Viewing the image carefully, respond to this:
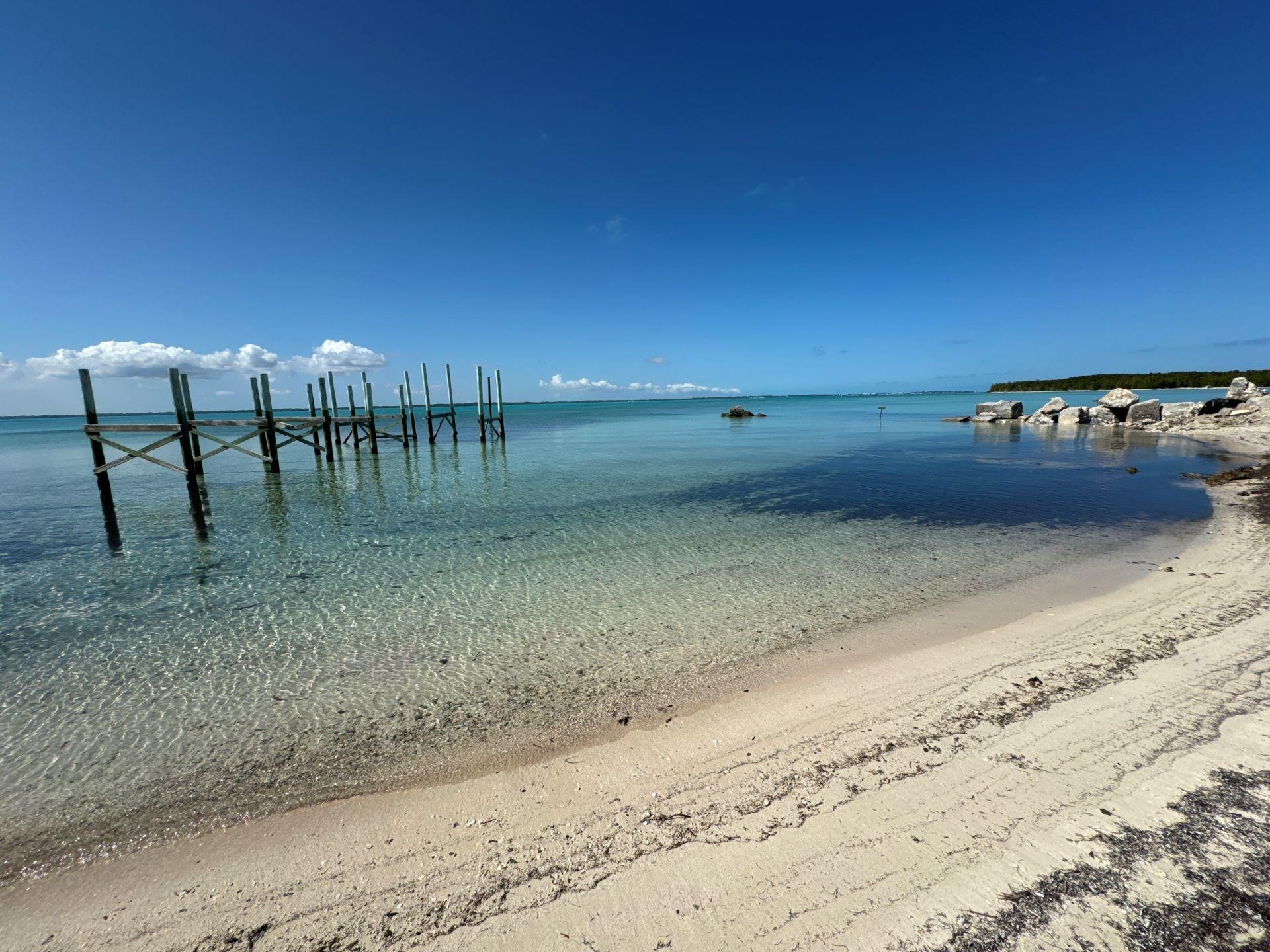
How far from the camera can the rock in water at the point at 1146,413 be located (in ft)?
115

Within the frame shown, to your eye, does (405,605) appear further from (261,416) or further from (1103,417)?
(1103,417)

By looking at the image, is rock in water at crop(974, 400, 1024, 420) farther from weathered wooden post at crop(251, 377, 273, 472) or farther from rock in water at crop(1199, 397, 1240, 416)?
weathered wooden post at crop(251, 377, 273, 472)

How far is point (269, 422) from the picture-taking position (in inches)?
889

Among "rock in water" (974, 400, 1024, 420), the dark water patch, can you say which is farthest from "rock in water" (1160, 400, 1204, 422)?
"rock in water" (974, 400, 1024, 420)

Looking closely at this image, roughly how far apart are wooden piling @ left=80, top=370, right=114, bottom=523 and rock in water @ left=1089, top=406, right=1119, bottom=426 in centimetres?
5908

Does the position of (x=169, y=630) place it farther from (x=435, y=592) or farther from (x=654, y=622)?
(x=654, y=622)

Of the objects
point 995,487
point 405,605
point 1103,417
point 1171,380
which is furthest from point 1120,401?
point 1171,380

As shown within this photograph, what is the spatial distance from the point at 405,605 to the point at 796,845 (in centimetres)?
660

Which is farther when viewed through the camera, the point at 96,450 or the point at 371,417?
the point at 371,417

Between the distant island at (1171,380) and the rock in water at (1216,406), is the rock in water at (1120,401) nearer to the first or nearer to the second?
the rock in water at (1216,406)

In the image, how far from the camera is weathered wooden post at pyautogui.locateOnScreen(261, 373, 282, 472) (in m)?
22.6

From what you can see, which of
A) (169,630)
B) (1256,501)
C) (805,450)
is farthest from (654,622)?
(805,450)

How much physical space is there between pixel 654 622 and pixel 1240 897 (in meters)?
5.29

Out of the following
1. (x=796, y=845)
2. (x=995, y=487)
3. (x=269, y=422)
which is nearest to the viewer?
(x=796, y=845)
